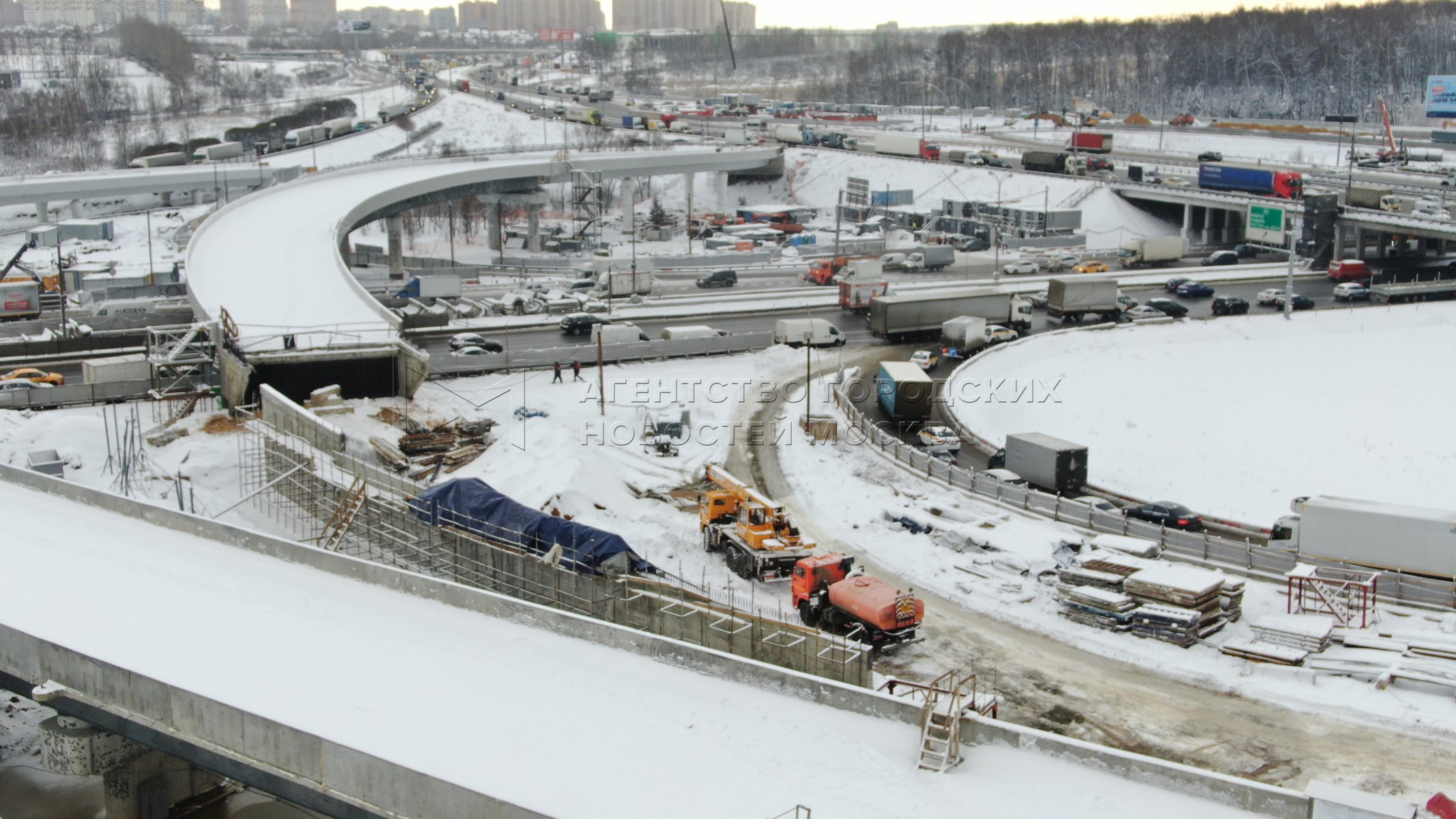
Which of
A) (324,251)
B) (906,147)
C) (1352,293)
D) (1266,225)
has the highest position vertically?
(906,147)

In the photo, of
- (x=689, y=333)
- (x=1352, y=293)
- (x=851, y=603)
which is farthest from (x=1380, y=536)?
(x=1352, y=293)

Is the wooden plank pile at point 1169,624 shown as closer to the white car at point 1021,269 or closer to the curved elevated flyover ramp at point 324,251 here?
the curved elevated flyover ramp at point 324,251

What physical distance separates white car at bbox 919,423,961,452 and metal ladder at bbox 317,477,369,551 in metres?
16.6

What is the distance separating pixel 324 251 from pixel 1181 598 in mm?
39694

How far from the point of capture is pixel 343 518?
28.3 meters

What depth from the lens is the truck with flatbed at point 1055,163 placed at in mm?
91250

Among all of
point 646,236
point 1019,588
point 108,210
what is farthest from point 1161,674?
point 108,210

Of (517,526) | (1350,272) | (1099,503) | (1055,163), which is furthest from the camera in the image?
(1055,163)

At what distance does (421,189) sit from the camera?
70250 mm

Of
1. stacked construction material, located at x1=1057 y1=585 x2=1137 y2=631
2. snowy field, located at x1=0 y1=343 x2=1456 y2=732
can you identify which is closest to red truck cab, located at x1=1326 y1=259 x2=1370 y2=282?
snowy field, located at x1=0 y1=343 x2=1456 y2=732

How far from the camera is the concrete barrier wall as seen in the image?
15.6 meters

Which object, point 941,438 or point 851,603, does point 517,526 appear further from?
point 941,438

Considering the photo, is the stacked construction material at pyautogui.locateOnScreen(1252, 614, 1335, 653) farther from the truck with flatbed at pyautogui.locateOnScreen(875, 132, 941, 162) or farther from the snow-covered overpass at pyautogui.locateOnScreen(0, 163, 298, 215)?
the truck with flatbed at pyautogui.locateOnScreen(875, 132, 941, 162)

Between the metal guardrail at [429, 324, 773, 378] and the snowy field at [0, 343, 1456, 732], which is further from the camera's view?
the metal guardrail at [429, 324, 773, 378]
